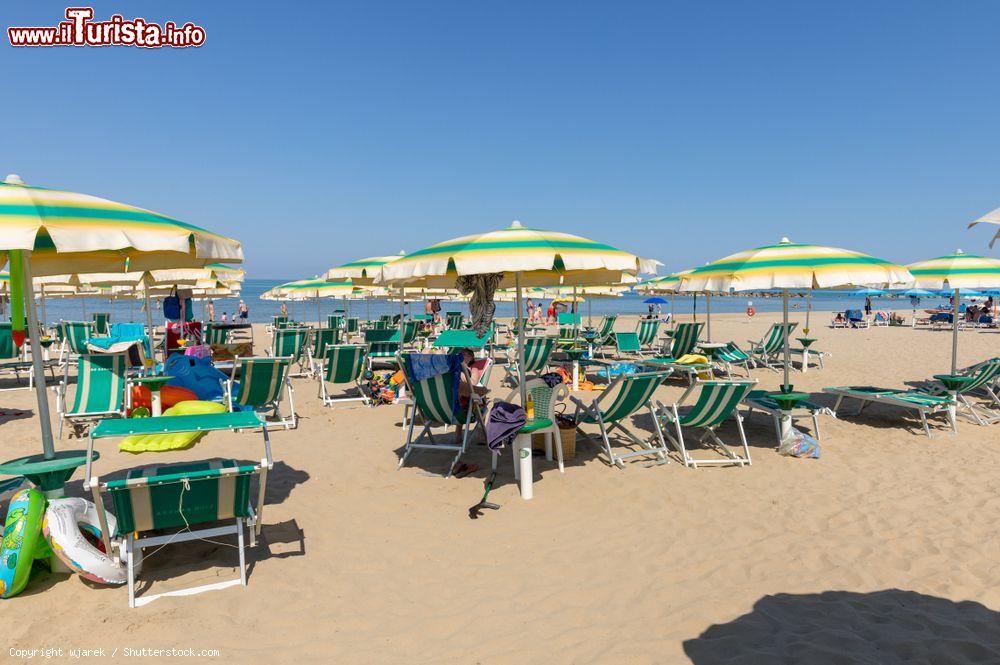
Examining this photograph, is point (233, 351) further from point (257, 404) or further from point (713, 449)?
point (713, 449)

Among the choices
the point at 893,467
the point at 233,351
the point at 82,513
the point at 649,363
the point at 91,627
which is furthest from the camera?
the point at 233,351

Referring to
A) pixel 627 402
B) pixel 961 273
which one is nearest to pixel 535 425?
pixel 627 402

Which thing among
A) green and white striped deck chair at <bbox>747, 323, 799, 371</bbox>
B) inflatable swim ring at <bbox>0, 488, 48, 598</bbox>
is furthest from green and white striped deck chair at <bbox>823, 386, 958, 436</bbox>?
inflatable swim ring at <bbox>0, 488, 48, 598</bbox>

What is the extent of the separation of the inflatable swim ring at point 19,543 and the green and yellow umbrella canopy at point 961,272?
7.88 meters

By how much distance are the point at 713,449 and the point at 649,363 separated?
3237 mm

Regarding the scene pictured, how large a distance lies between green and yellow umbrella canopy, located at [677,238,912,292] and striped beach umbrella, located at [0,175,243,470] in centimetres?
419

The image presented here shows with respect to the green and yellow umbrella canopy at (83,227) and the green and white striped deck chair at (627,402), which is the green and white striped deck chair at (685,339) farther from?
the green and yellow umbrella canopy at (83,227)

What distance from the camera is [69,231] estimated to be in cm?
264

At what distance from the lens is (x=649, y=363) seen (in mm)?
8570

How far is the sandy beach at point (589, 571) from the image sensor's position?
243 centimetres

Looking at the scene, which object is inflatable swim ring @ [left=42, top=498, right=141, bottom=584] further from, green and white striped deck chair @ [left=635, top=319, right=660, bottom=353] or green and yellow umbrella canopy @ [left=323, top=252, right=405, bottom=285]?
green and white striped deck chair @ [left=635, top=319, right=660, bottom=353]

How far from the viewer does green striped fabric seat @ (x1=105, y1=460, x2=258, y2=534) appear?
2710 millimetres

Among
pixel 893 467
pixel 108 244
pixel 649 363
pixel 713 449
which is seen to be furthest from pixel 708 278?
pixel 108 244

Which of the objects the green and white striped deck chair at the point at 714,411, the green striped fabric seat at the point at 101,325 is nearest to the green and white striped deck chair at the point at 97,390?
the green and white striped deck chair at the point at 714,411
